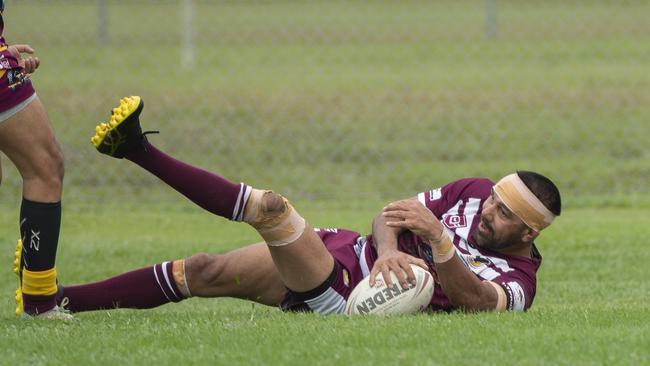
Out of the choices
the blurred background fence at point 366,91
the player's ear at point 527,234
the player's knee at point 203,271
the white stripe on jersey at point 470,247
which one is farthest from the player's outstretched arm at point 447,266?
the blurred background fence at point 366,91

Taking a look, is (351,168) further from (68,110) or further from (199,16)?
(199,16)

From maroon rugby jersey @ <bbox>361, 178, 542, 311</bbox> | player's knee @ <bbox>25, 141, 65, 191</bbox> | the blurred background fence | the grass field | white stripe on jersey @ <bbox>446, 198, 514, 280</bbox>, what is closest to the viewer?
player's knee @ <bbox>25, 141, 65, 191</bbox>

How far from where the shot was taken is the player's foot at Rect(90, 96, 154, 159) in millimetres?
6094

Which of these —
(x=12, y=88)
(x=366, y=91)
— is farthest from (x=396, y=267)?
(x=366, y=91)

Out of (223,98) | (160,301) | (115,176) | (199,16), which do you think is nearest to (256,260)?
(160,301)

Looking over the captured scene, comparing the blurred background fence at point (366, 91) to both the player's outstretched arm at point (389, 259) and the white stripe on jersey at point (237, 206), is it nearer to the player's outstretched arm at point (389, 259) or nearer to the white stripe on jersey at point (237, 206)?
the player's outstretched arm at point (389, 259)

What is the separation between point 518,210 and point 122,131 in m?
1.97

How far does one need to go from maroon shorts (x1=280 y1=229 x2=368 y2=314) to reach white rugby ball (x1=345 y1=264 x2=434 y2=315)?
19 centimetres

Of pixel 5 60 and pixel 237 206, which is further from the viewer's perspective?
pixel 237 206

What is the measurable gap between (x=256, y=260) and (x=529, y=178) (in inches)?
57.2

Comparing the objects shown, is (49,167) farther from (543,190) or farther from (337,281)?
(543,190)

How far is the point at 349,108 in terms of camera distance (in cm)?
1490

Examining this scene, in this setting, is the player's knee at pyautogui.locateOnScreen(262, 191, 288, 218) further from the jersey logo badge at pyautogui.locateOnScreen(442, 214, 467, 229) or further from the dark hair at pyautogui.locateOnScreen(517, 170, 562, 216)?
the dark hair at pyautogui.locateOnScreen(517, 170, 562, 216)

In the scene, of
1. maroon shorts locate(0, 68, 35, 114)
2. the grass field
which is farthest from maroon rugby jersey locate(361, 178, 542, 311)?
the grass field
